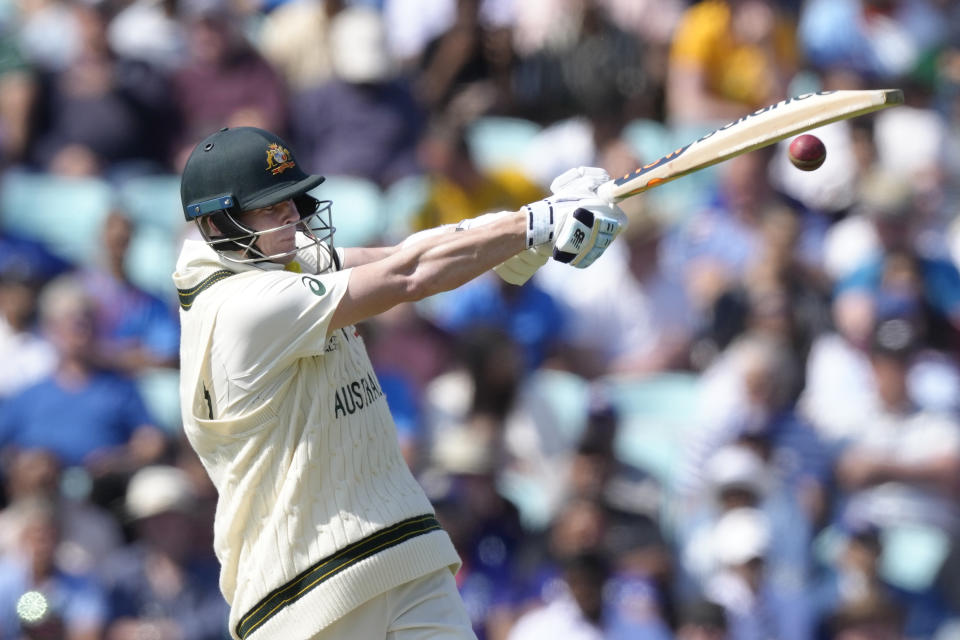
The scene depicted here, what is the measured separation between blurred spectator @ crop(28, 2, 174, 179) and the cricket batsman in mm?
5088

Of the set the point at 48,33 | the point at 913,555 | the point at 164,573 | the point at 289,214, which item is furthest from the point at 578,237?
the point at 48,33

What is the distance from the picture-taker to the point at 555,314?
859 centimetres

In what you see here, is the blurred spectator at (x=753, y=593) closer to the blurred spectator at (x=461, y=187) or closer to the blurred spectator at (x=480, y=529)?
the blurred spectator at (x=480, y=529)

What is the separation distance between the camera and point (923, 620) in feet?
23.7

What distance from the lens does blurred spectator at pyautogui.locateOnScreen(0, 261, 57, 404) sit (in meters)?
8.52

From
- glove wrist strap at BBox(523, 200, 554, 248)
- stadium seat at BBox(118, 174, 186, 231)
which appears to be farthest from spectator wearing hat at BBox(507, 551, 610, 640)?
stadium seat at BBox(118, 174, 186, 231)

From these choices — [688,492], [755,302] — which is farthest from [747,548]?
[755,302]

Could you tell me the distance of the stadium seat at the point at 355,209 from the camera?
352 inches

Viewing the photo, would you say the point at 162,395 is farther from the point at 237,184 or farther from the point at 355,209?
the point at 237,184

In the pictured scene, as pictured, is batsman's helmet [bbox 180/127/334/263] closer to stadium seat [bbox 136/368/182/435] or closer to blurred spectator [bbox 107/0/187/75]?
stadium seat [bbox 136/368/182/435]

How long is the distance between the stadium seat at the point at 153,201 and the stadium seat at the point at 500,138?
1867 millimetres

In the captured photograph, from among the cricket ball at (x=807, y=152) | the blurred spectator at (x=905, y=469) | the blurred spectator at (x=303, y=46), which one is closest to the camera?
the cricket ball at (x=807, y=152)

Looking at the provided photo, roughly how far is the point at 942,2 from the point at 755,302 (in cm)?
312

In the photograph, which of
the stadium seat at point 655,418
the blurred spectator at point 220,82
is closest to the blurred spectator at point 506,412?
the stadium seat at point 655,418
